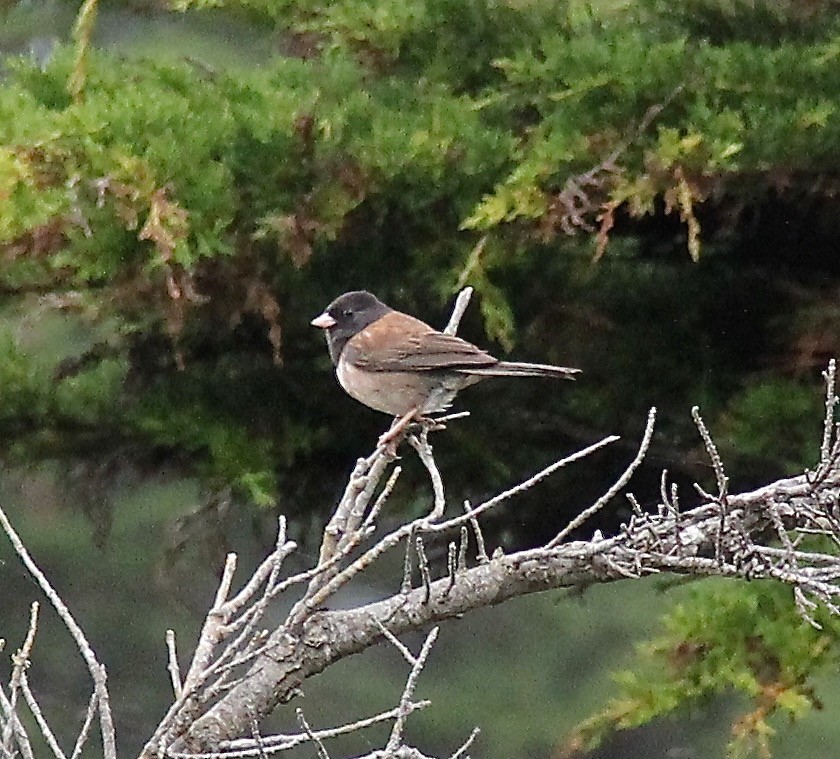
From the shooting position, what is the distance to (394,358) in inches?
95.6

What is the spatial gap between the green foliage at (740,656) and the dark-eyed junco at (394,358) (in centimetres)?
51

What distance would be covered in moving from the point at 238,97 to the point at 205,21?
43.4 inches

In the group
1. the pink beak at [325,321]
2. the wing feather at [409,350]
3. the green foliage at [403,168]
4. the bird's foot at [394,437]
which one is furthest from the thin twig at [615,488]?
the pink beak at [325,321]

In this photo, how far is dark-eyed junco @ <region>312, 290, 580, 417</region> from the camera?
2.29 m

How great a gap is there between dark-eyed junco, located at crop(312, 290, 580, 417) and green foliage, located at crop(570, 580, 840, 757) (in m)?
0.51

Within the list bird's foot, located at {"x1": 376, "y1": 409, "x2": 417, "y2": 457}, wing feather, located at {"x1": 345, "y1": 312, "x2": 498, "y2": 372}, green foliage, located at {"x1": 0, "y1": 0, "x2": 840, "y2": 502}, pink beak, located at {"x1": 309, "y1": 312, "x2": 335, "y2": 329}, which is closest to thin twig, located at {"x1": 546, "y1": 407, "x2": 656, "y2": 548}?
bird's foot, located at {"x1": 376, "y1": 409, "x2": 417, "y2": 457}

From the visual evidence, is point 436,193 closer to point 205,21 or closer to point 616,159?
point 616,159

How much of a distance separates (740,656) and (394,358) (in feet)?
2.69

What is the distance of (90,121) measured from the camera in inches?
80.0

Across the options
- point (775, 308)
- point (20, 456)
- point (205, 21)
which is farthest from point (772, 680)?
point (205, 21)

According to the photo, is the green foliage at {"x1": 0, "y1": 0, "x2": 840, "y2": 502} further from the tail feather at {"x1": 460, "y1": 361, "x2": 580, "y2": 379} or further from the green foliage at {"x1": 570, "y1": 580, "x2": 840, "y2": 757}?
the green foliage at {"x1": 570, "y1": 580, "x2": 840, "y2": 757}

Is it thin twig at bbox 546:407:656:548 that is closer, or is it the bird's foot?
thin twig at bbox 546:407:656:548

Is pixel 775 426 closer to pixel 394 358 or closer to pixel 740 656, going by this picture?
pixel 740 656

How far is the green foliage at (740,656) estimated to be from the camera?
2.01m
